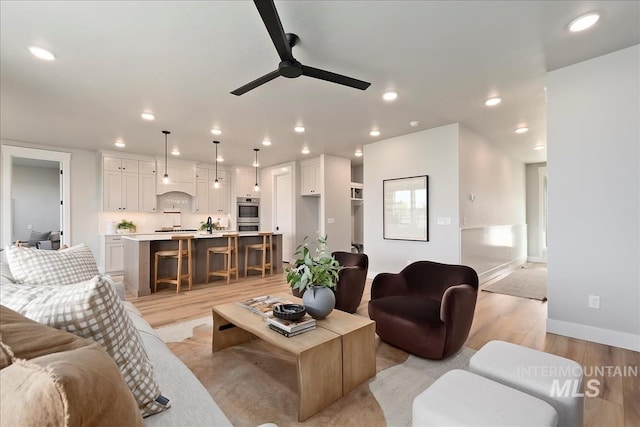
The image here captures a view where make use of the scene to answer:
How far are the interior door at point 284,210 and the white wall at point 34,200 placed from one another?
6235 mm

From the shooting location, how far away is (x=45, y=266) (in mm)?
1777

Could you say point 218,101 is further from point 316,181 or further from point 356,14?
point 316,181

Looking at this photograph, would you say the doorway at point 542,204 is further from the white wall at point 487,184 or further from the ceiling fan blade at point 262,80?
the ceiling fan blade at point 262,80

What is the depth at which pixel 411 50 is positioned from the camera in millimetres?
2510

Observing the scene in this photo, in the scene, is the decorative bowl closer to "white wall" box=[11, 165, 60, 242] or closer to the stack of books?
the stack of books

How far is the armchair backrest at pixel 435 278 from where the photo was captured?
2646 millimetres

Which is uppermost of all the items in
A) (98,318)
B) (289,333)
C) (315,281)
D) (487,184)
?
(487,184)

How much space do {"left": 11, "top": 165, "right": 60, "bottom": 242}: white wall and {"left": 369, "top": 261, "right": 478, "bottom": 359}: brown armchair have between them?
31.3 feet

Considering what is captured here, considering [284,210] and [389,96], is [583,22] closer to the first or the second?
[389,96]

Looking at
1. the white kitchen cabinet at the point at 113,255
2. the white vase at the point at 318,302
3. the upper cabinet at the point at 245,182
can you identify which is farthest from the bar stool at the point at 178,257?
the white vase at the point at 318,302

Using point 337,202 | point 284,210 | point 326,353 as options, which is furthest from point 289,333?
point 284,210

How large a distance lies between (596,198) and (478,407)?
263 cm

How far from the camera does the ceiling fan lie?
165cm

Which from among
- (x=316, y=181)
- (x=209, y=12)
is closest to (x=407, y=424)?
(x=209, y=12)
